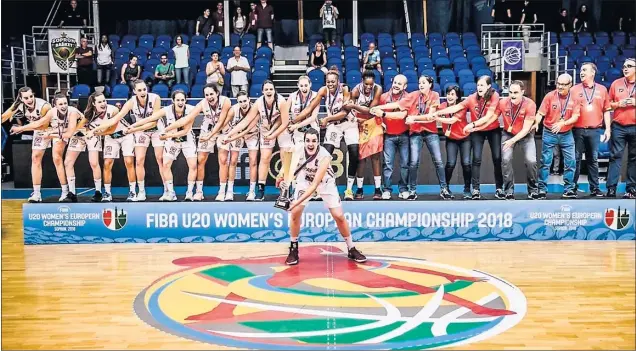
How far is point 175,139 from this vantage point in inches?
355

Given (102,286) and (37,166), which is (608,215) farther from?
(37,166)

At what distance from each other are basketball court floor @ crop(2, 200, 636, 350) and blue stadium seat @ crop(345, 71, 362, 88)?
5.45 metres

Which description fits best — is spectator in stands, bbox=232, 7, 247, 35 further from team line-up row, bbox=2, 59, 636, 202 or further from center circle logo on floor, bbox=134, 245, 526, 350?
center circle logo on floor, bbox=134, 245, 526, 350

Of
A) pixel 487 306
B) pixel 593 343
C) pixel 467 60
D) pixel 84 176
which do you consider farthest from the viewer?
pixel 467 60

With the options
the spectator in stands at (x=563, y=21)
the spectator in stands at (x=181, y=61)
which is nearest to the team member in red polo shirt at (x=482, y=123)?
the spectator in stands at (x=181, y=61)

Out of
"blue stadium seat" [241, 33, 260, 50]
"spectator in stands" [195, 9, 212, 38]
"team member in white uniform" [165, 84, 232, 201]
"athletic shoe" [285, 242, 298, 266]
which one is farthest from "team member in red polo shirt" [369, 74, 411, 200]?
"spectator in stands" [195, 9, 212, 38]

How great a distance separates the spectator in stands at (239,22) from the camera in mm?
15055

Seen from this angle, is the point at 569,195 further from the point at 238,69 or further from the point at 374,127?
the point at 238,69

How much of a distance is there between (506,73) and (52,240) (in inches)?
414

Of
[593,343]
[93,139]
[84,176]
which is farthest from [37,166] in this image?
[593,343]

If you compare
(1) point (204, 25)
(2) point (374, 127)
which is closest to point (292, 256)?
(2) point (374, 127)

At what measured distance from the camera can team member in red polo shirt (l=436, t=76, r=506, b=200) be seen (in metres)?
8.62

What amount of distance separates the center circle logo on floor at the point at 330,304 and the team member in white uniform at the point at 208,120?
1.85m

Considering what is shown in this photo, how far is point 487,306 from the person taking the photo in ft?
19.4
